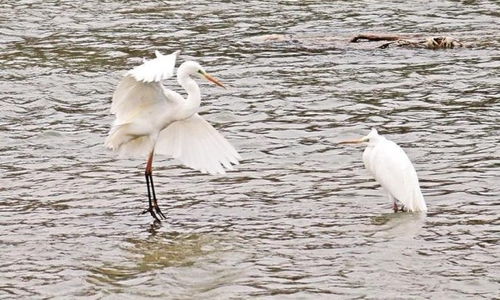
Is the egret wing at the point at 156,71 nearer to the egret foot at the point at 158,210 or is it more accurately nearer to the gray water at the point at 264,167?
the egret foot at the point at 158,210

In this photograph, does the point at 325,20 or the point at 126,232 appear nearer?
the point at 126,232

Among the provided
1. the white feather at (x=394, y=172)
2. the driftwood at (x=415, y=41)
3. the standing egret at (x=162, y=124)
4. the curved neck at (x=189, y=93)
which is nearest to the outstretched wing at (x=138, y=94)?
the standing egret at (x=162, y=124)

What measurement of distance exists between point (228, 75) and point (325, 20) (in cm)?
426

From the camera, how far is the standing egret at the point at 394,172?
1043cm

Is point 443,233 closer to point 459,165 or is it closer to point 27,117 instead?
point 459,165

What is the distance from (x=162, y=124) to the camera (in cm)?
1095

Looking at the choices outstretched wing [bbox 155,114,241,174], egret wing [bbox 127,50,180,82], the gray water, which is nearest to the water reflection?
the gray water

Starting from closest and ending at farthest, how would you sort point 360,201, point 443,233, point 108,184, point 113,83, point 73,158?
point 443,233 → point 360,201 → point 108,184 → point 73,158 → point 113,83

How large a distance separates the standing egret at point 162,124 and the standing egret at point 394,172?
1191 mm

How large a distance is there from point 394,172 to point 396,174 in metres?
0.05

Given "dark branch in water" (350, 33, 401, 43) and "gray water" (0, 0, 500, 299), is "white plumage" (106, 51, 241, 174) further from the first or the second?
"dark branch in water" (350, 33, 401, 43)

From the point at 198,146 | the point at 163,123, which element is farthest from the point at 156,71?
the point at 198,146

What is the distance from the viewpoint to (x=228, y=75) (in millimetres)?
16438

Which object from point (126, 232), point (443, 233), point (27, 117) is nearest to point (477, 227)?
point (443, 233)
